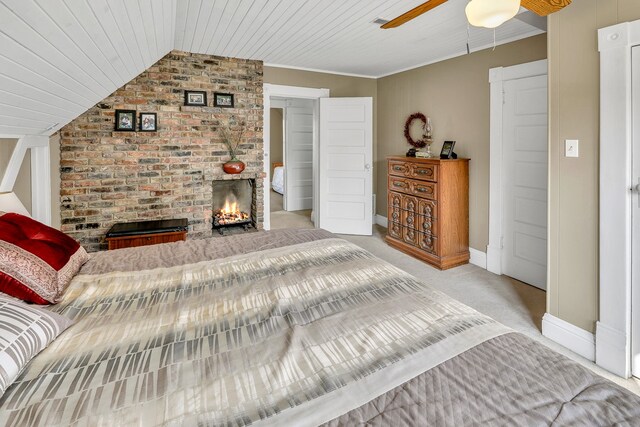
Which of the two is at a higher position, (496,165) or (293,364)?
(496,165)

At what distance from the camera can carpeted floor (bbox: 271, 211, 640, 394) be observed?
251cm

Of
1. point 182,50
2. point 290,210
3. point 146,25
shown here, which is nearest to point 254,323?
point 146,25

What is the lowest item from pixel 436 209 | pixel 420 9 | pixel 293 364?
pixel 293 364

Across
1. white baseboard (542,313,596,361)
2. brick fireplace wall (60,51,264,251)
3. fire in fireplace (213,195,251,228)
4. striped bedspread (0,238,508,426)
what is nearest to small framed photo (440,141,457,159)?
white baseboard (542,313,596,361)

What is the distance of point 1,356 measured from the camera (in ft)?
2.85

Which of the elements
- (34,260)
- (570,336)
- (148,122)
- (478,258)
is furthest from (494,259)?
(148,122)

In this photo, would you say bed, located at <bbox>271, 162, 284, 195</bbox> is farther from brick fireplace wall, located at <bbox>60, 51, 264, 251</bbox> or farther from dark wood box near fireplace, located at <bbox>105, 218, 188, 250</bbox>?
dark wood box near fireplace, located at <bbox>105, 218, 188, 250</bbox>

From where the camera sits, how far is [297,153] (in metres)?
6.96

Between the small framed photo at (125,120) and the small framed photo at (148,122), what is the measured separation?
0.08m

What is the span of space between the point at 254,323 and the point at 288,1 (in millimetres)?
2371

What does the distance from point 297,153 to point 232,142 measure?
2695 mm

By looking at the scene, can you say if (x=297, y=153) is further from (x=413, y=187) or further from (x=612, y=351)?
(x=612, y=351)

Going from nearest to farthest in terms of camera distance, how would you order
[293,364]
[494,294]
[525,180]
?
1. [293,364]
2. [494,294]
3. [525,180]

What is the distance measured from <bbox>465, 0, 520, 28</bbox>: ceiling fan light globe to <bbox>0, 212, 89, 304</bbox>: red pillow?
1994 mm
